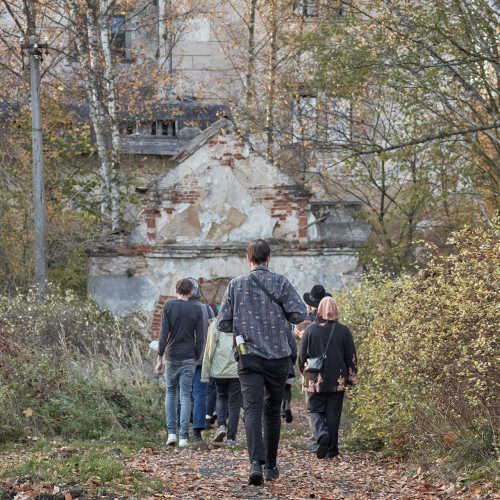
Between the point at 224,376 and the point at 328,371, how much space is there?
5.57 feet

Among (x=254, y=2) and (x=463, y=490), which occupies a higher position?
(x=254, y=2)

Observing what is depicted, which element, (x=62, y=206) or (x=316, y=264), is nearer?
(x=316, y=264)

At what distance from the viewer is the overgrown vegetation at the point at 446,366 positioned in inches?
216

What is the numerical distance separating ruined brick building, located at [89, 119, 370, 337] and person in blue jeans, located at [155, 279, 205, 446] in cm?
635

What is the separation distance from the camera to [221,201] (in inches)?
575

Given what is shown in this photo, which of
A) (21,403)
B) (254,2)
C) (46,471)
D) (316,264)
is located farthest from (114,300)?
Result: (254,2)

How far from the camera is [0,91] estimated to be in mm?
21688

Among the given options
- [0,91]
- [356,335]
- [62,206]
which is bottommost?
[356,335]

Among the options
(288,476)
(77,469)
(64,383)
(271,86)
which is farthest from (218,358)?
(271,86)

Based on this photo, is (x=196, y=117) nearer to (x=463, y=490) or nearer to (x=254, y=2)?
(x=254, y=2)

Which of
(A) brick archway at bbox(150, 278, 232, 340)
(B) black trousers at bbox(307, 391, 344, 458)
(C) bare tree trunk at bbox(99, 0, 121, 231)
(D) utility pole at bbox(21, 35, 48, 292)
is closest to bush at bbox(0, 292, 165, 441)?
(D) utility pole at bbox(21, 35, 48, 292)

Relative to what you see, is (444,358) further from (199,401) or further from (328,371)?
(199,401)

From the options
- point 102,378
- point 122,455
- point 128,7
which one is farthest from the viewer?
point 128,7

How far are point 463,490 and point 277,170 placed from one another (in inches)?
400
